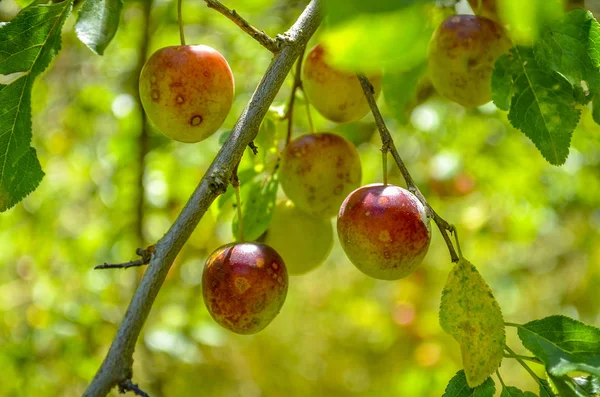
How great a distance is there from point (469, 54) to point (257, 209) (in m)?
0.59

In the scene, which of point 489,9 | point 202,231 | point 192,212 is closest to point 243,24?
point 192,212

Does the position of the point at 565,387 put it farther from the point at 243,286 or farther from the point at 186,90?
the point at 186,90

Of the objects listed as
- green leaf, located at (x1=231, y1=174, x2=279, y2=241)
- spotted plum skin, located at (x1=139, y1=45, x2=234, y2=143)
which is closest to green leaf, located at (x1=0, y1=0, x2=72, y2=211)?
spotted plum skin, located at (x1=139, y1=45, x2=234, y2=143)

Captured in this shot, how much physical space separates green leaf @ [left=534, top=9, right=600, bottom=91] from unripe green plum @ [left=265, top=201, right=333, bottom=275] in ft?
2.13

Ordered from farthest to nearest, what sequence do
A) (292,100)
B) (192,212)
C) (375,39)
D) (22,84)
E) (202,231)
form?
(202,231)
(292,100)
(22,84)
(192,212)
(375,39)

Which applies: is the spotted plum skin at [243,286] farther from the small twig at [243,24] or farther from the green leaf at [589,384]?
the green leaf at [589,384]

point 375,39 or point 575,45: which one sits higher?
point 375,39

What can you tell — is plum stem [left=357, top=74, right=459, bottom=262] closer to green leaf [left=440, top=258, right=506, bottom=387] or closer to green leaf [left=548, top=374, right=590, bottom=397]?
green leaf [left=440, top=258, right=506, bottom=387]

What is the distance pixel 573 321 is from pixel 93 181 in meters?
2.40

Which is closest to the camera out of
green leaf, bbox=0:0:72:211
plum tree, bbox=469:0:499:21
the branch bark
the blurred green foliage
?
the branch bark

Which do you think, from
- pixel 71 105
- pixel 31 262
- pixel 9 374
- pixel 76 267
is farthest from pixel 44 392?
pixel 71 105

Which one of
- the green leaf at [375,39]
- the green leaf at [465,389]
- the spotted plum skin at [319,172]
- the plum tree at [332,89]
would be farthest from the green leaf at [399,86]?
→ the green leaf at [375,39]

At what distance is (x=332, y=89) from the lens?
1.49 meters

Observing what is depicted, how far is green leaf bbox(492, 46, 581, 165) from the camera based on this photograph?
1.24 m
